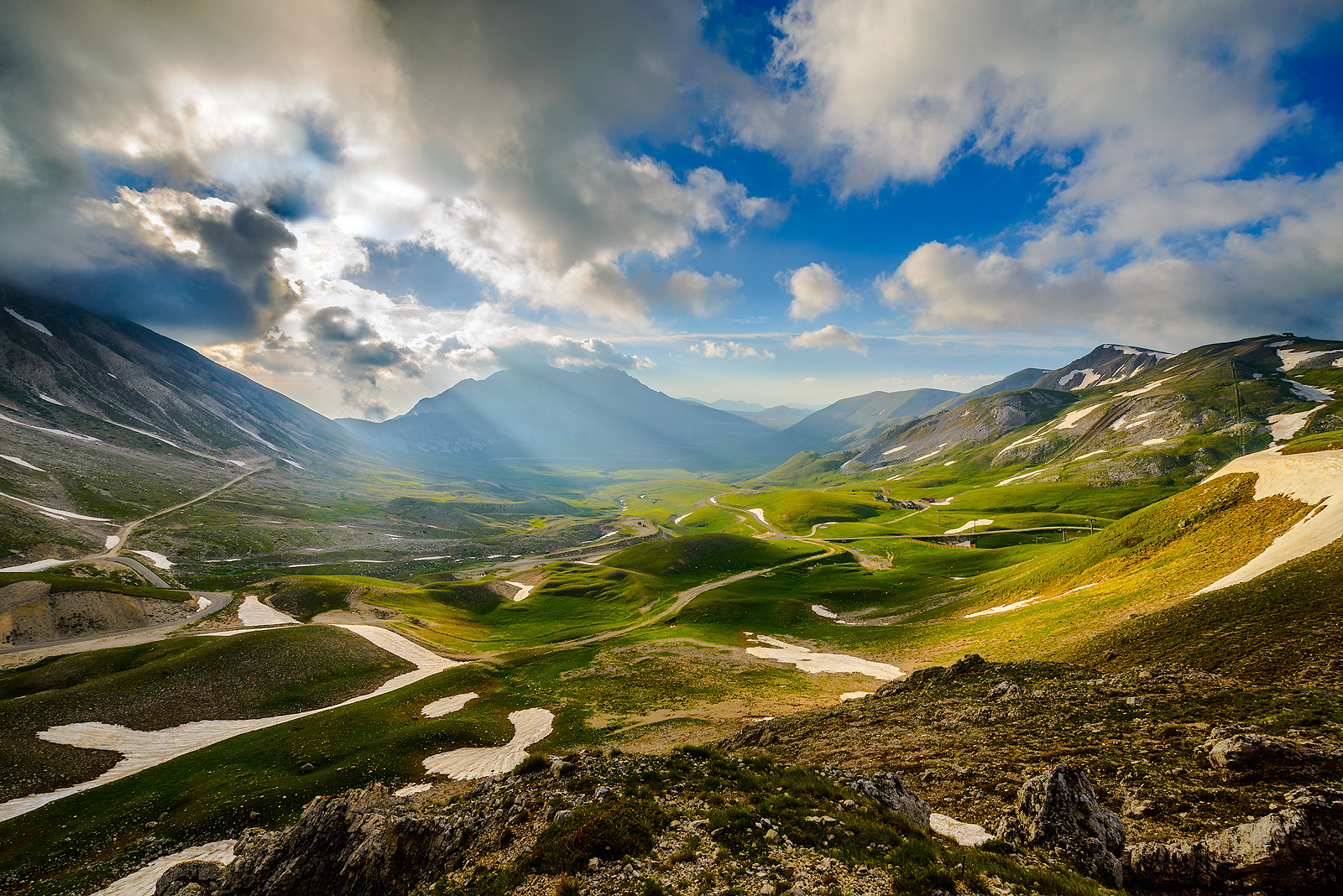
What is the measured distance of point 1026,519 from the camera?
122m

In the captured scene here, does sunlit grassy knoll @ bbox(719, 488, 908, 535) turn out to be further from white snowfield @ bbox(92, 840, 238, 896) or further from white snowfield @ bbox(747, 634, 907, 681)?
white snowfield @ bbox(92, 840, 238, 896)

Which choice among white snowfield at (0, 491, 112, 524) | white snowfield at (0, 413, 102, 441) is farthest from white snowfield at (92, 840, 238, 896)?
white snowfield at (0, 413, 102, 441)

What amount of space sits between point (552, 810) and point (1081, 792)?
15.6 m

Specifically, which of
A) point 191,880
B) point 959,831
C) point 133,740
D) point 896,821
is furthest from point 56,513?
point 959,831

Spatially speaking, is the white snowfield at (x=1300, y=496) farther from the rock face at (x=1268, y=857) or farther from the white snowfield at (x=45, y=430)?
the white snowfield at (x=45, y=430)

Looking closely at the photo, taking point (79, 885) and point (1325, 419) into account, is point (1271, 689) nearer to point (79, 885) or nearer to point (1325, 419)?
point (79, 885)

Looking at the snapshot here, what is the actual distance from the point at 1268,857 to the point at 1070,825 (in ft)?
10.3

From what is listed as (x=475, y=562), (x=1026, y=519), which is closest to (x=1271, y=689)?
(x=1026, y=519)

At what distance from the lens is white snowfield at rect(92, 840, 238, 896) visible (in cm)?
2034

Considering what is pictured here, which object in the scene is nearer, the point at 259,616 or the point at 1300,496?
the point at 1300,496

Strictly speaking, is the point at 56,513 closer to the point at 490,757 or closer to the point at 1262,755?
the point at 490,757

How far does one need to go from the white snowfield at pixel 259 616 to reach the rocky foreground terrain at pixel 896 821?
76356 mm

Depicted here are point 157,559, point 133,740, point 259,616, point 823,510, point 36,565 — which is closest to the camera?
point 133,740

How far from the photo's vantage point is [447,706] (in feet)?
136
